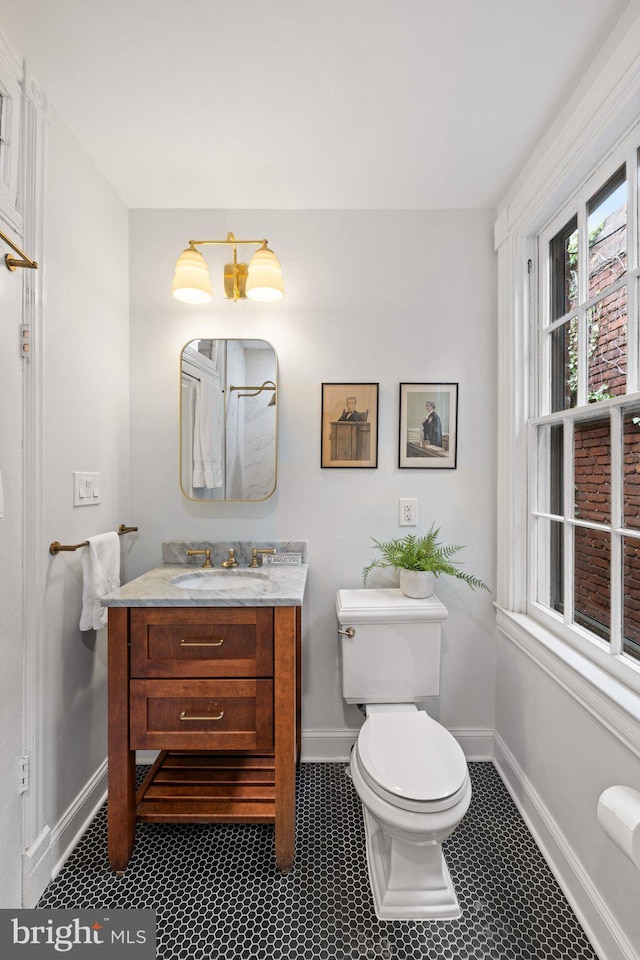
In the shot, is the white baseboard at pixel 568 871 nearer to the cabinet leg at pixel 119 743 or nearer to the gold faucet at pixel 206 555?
the cabinet leg at pixel 119 743

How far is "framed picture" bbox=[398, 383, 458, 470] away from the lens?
74.1 inches

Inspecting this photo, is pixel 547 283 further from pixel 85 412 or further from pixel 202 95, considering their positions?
pixel 85 412

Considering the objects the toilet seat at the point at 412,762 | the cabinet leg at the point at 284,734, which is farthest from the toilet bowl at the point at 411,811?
the cabinet leg at the point at 284,734

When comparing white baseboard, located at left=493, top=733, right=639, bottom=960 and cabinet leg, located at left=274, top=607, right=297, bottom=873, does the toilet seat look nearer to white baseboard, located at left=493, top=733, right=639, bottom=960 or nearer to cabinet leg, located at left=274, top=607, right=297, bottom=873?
cabinet leg, located at left=274, top=607, right=297, bottom=873

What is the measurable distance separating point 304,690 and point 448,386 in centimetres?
148

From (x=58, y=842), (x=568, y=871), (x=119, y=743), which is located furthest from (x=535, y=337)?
(x=58, y=842)

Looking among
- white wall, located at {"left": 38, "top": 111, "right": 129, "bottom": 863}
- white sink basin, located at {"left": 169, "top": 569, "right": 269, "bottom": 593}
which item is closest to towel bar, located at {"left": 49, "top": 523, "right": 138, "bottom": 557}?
white wall, located at {"left": 38, "top": 111, "right": 129, "bottom": 863}

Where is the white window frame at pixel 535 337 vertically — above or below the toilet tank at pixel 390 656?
above

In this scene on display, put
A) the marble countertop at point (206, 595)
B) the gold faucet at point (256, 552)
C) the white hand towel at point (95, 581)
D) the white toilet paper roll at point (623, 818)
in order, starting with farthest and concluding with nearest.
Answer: the gold faucet at point (256, 552), the white hand towel at point (95, 581), the marble countertop at point (206, 595), the white toilet paper roll at point (623, 818)

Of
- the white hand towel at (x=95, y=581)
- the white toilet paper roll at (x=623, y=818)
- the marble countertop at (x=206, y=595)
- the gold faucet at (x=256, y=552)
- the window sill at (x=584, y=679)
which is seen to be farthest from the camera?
the gold faucet at (x=256, y=552)

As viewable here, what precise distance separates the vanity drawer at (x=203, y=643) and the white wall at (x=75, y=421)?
314mm

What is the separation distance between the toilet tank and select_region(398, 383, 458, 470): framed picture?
2.14ft

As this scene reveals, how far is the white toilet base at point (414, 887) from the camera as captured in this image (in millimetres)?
1224

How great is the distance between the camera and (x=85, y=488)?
5.14ft
